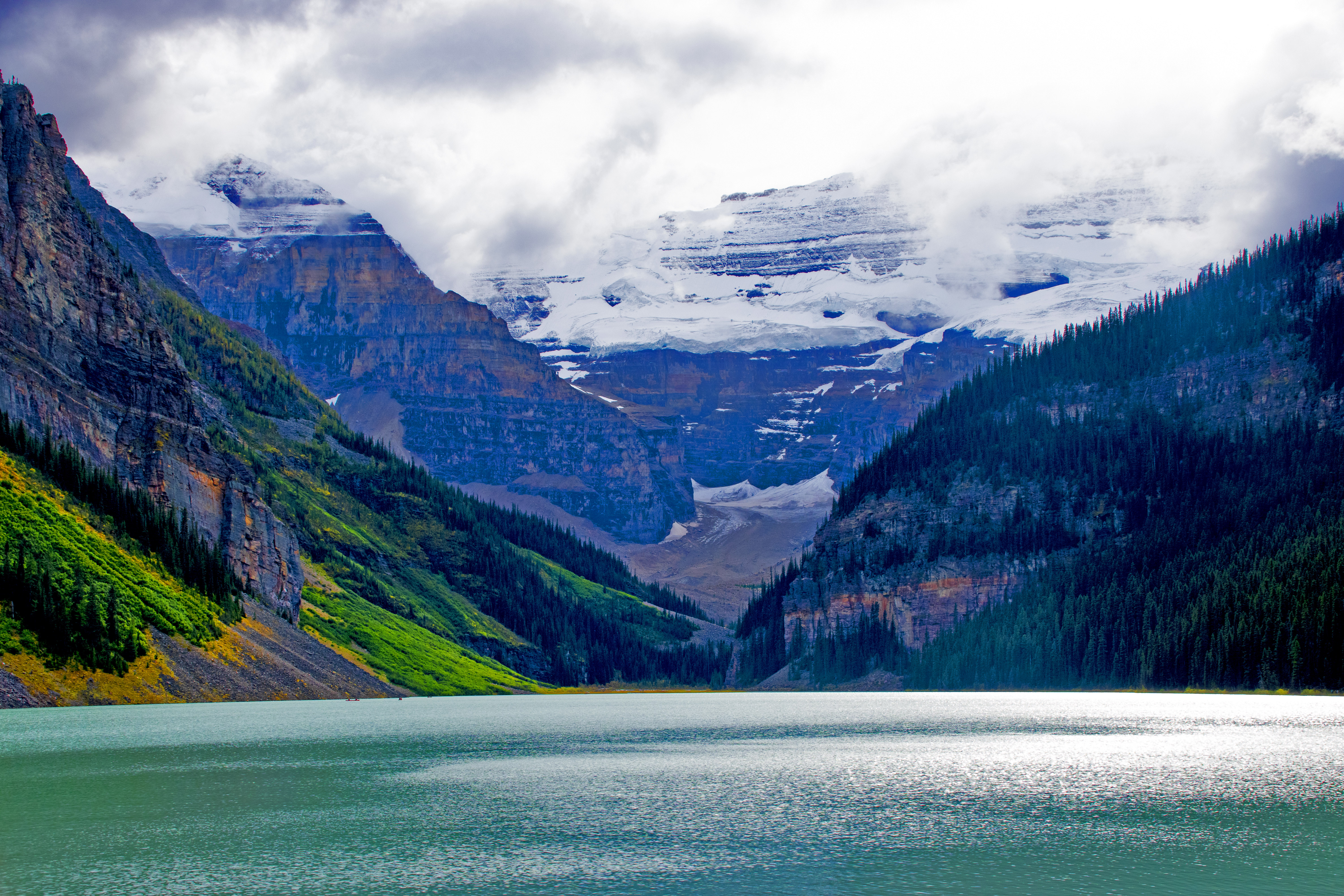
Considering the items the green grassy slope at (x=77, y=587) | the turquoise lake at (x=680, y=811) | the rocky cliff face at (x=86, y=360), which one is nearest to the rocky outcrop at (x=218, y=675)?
the green grassy slope at (x=77, y=587)

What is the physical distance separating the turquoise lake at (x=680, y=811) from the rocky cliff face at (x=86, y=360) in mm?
70669

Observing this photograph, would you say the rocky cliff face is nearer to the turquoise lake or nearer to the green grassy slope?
the green grassy slope

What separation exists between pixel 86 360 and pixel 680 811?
494ft

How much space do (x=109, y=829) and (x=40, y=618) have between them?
69.0 meters

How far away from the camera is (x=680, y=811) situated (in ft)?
204

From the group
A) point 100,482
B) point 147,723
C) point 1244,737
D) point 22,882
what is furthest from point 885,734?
point 100,482

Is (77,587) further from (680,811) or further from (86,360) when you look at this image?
(680,811)

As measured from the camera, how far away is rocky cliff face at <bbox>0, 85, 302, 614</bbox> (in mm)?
169250

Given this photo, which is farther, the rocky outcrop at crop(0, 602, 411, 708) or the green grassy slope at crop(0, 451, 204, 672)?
the green grassy slope at crop(0, 451, 204, 672)

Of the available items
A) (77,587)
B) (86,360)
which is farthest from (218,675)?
(86,360)

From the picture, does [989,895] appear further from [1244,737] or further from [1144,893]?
[1244,737]

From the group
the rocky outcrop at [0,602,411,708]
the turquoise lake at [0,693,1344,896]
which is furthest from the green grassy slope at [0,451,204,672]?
the turquoise lake at [0,693,1344,896]

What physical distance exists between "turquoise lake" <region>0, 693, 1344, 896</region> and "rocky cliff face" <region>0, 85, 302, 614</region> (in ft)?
232

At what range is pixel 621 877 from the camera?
47.3 meters
